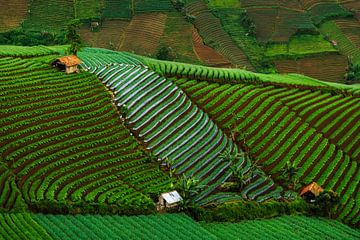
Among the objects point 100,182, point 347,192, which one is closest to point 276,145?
point 347,192

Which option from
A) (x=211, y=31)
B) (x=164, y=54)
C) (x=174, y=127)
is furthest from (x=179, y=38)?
(x=174, y=127)

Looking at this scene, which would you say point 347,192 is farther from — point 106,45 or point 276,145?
point 106,45

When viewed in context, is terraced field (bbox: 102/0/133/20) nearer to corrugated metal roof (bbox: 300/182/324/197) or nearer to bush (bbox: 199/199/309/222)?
corrugated metal roof (bbox: 300/182/324/197)

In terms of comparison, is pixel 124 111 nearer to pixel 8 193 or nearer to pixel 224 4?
pixel 8 193

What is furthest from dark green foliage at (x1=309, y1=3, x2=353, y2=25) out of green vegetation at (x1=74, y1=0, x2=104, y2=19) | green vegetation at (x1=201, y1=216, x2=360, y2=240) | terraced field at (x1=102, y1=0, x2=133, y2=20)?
green vegetation at (x1=201, y1=216, x2=360, y2=240)

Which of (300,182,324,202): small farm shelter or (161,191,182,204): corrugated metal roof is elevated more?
(161,191,182,204): corrugated metal roof

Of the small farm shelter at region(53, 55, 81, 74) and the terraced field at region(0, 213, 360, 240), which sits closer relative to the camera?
the terraced field at region(0, 213, 360, 240)
